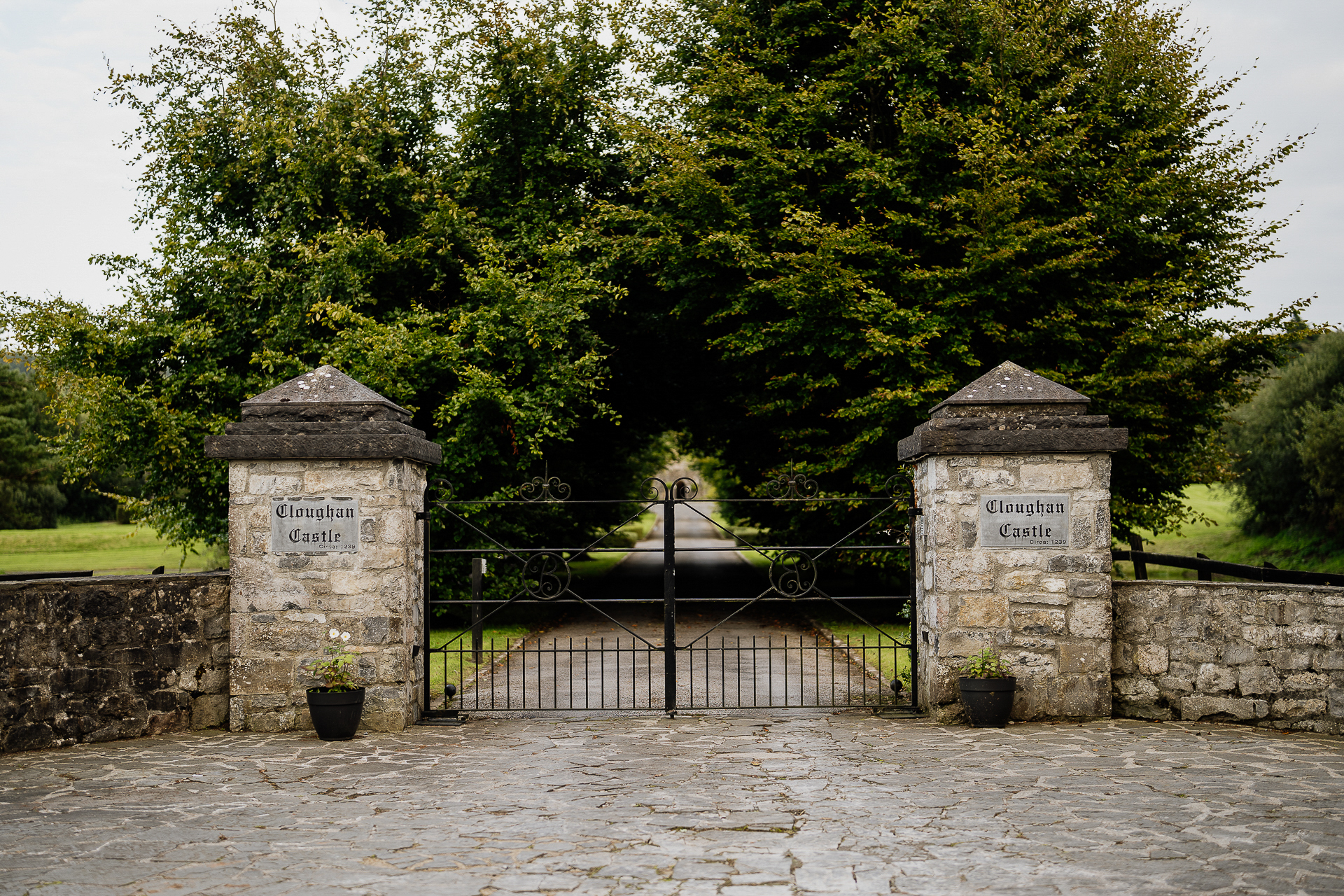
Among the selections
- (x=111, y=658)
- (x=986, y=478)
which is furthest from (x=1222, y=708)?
(x=111, y=658)

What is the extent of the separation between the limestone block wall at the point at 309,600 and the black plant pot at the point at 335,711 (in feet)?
1.00

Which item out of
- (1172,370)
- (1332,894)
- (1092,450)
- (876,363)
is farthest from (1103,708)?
(1172,370)

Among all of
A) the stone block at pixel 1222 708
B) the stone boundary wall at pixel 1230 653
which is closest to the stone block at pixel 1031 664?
the stone boundary wall at pixel 1230 653

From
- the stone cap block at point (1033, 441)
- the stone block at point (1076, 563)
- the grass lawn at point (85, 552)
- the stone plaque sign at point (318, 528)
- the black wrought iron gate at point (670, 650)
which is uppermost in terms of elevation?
the stone cap block at point (1033, 441)

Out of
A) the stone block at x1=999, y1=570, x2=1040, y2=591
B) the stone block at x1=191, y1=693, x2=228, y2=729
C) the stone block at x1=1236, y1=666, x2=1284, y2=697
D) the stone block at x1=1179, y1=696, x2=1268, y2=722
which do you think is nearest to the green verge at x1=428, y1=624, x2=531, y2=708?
the stone block at x1=191, y1=693, x2=228, y2=729

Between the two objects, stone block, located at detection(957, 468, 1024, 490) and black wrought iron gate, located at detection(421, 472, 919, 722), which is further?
black wrought iron gate, located at detection(421, 472, 919, 722)

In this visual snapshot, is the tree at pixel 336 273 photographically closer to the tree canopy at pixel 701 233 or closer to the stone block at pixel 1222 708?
the tree canopy at pixel 701 233

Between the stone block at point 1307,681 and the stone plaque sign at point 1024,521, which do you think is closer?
the stone block at point 1307,681

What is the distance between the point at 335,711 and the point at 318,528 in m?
1.36

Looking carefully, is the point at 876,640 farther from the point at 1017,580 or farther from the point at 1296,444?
the point at 1296,444

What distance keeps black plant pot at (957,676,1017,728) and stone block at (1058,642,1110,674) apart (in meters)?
0.46

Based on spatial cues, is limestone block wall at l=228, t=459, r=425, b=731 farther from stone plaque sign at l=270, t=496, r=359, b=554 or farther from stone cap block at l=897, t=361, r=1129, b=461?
stone cap block at l=897, t=361, r=1129, b=461

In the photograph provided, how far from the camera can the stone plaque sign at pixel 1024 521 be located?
762 cm

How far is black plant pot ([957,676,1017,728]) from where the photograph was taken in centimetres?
740
